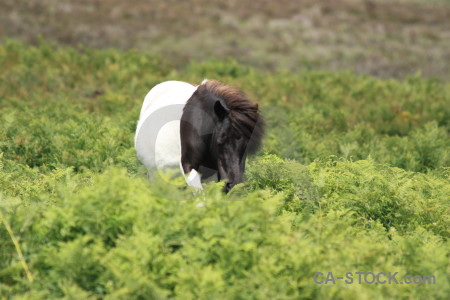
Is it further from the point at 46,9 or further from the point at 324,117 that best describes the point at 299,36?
the point at 324,117

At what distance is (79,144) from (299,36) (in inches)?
793

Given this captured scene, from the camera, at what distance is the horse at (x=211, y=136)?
611 cm

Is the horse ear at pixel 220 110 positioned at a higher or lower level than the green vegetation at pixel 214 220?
higher

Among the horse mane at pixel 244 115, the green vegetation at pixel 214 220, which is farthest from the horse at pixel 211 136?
the green vegetation at pixel 214 220

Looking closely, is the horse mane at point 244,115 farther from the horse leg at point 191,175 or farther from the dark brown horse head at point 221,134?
the horse leg at point 191,175

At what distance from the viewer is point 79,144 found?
9.48 metres

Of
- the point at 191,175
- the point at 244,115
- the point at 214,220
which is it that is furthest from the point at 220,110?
the point at 214,220

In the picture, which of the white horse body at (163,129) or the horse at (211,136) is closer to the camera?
the horse at (211,136)

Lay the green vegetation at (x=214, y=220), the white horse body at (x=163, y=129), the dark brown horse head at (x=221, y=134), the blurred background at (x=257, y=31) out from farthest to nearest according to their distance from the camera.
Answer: the blurred background at (x=257, y=31), the white horse body at (x=163, y=129), the dark brown horse head at (x=221, y=134), the green vegetation at (x=214, y=220)

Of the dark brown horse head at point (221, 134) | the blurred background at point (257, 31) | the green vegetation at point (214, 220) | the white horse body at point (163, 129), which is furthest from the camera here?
the blurred background at point (257, 31)

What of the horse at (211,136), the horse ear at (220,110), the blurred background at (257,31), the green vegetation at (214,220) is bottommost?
the blurred background at (257,31)

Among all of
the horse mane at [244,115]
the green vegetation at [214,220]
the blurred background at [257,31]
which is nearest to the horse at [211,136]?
the horse mane at [244,115]

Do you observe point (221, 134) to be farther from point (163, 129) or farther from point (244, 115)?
point (163, 129)

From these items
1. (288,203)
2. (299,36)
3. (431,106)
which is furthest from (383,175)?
(299,36)
